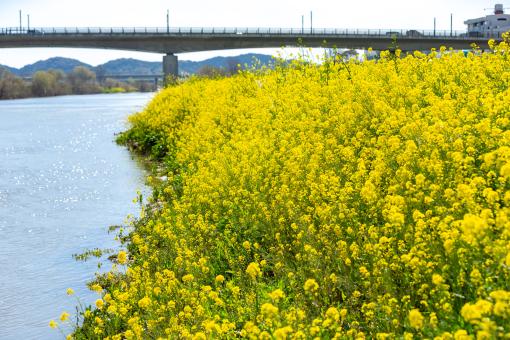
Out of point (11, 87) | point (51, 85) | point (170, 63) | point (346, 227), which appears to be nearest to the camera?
point (346, 227)

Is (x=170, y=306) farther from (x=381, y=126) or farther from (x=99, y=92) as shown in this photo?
(x=99, y=92)

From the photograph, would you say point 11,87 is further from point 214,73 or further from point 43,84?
point 214,73

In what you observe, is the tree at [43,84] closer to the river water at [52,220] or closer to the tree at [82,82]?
the tree at [82,82]

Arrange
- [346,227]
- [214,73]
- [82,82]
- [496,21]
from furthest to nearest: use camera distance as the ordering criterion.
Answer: [82,82] → [496,21] → [214,73] → [346,227]

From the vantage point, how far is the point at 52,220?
1145 cm

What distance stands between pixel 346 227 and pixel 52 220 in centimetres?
695

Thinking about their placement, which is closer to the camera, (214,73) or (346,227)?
(346,227)

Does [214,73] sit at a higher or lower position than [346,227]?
higher

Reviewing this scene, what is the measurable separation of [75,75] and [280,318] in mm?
143669

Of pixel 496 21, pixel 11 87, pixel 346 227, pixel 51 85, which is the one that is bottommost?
pixel 346 227

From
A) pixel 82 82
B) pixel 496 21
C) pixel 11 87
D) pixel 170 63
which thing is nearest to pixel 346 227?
pixel 170 63

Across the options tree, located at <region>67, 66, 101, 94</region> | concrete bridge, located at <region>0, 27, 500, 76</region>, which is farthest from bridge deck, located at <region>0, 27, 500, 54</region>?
tree, located at <region>67, 66, 101, 94</region>

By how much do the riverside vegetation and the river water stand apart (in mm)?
549

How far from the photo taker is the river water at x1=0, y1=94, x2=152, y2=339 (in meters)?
7.39
